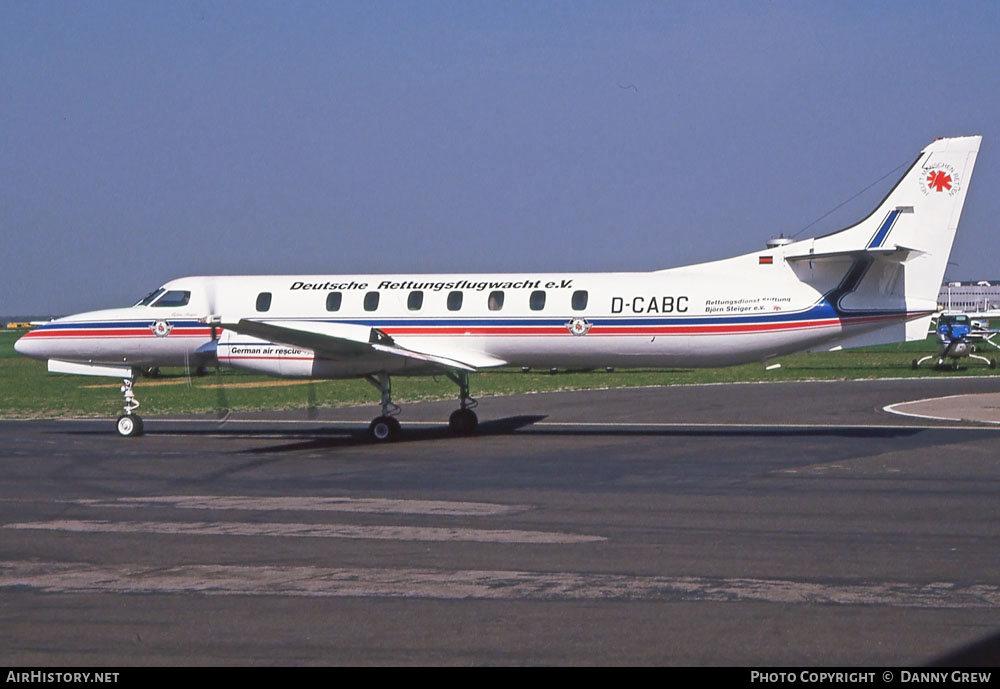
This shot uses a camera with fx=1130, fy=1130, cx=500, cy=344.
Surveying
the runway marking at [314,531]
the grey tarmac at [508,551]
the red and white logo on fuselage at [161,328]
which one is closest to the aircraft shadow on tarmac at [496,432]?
the grey tarmac at [508,551]

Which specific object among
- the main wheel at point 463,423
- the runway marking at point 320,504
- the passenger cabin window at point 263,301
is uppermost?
the passenger cabin window at point 263,301

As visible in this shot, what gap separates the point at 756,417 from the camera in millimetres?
27453

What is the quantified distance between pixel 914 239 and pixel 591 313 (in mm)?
6370

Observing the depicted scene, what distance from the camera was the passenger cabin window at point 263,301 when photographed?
81.0ft

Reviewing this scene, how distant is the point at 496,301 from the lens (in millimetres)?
23453

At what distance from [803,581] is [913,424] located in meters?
16.6

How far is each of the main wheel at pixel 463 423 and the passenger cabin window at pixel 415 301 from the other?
98.3 inches

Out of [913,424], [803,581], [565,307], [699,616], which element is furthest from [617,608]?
[913,424]

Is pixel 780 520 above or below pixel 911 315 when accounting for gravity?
below

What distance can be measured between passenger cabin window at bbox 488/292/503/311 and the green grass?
7931 millimetres

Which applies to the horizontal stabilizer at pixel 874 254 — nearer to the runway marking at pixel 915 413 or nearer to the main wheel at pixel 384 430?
the runway marking at pixel 915 413

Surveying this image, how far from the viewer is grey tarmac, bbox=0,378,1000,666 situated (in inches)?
299

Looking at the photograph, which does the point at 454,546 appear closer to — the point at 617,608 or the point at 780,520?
the point at 617,608

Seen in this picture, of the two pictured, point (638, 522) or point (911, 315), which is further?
point (911, 315)
